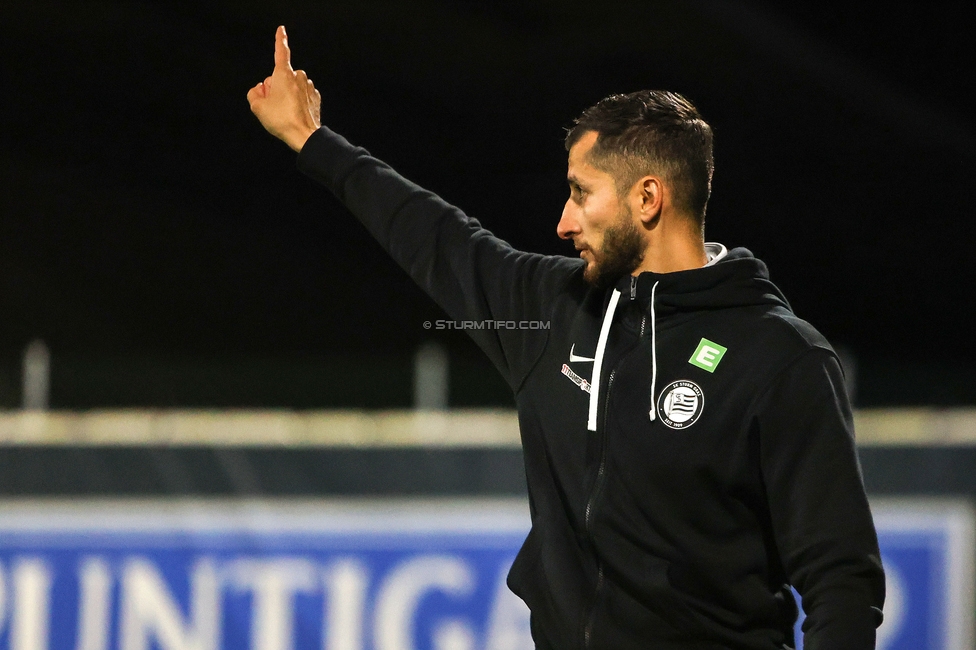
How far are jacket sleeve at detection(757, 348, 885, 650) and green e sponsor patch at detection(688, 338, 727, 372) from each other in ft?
0.34

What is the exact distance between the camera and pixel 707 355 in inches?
71.0

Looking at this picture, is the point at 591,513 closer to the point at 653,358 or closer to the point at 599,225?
the point at 653,358

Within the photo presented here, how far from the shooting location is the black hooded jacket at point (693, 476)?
5.53 ft

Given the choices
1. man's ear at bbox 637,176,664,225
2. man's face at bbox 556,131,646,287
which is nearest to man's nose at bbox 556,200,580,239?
man's face at bbox 556,131,646,287

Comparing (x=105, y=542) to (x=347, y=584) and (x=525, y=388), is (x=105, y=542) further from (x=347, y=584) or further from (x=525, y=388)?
(x=525, y=388)

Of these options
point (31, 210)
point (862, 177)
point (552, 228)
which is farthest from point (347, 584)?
point (31, 210)

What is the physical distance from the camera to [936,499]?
132 inches

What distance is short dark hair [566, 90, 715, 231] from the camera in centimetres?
188

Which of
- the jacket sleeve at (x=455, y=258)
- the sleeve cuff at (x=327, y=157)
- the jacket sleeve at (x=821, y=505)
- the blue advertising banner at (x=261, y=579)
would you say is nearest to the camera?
the jacket sleeve at (x=821, y=505)

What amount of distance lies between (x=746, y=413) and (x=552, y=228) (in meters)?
8.09

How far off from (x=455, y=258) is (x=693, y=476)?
60cm

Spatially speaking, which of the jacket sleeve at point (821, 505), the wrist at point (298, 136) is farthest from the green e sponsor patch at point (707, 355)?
the wrist at point (298, 136)

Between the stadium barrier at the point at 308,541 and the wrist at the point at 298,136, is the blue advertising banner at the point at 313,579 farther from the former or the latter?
the wrist at the point at 298,136

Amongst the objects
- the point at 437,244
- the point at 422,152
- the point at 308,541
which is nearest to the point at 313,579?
the point at 308,541
